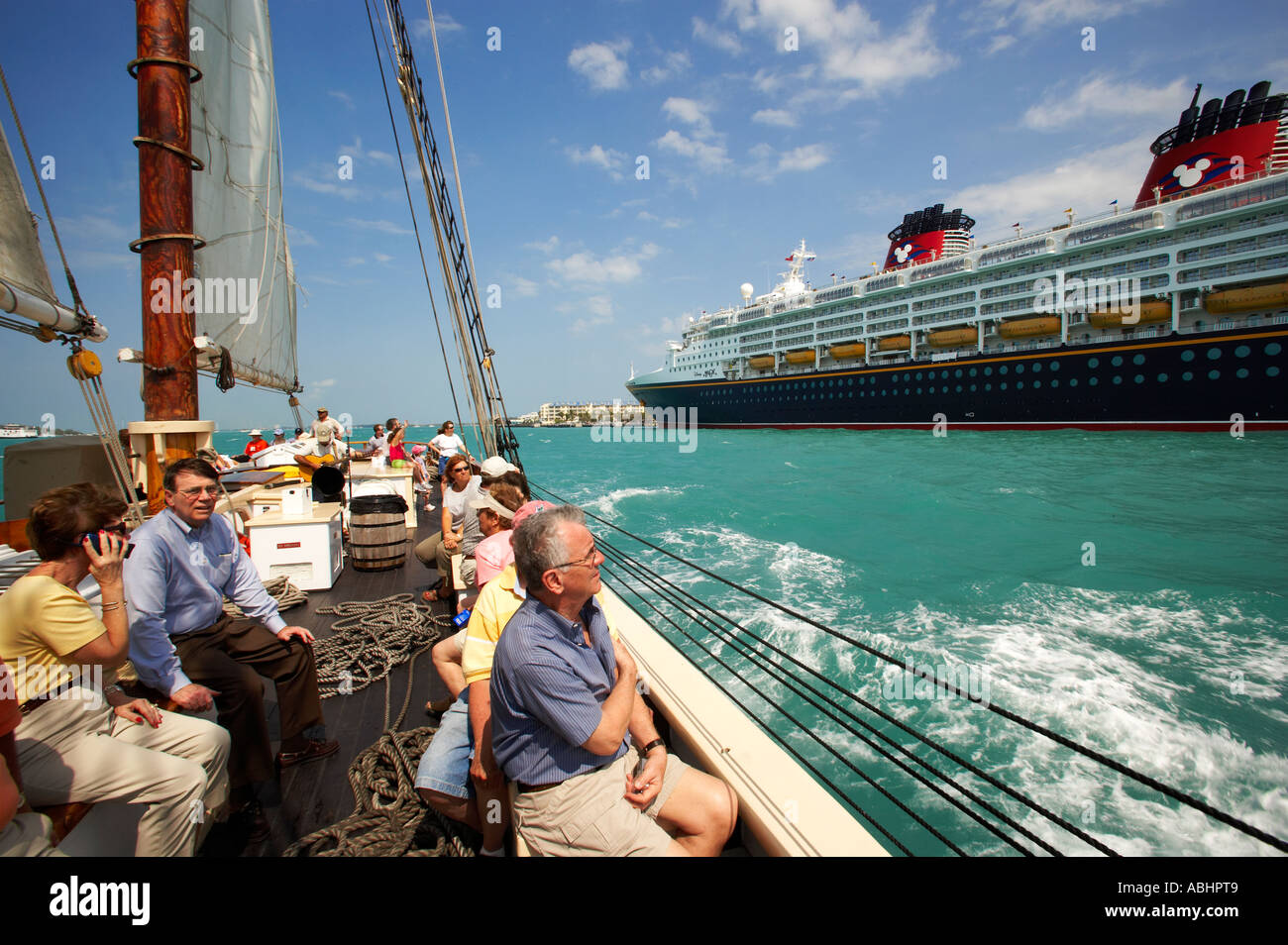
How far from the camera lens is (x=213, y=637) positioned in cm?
231

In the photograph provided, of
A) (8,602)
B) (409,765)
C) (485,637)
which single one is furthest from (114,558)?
(409,765)

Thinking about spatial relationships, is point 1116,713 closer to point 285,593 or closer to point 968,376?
point 285,593

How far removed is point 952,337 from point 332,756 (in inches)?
1436

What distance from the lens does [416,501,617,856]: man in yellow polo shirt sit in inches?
70.9

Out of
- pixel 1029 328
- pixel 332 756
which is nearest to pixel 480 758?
pixel 332 756

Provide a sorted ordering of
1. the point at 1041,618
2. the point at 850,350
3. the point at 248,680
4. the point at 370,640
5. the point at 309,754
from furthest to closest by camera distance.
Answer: the point at 850,350 < the point at 1041,618 < the point at 370,640 < the point at 309,754 < the point at 248,680

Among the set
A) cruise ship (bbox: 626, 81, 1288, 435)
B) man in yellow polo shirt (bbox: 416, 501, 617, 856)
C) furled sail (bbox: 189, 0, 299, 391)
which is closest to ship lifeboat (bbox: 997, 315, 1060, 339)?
cruise ship (bbox: 626, 81, 1288, 435)

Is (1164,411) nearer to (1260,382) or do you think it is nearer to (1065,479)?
(1260,382)

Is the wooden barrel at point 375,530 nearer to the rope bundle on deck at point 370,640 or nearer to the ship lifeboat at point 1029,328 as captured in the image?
the rope bundle on deck at point 370,640

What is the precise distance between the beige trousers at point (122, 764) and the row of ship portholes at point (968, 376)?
109 feet

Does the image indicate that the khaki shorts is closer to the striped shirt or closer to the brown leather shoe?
the striped shirt

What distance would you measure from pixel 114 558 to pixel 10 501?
3331 mm

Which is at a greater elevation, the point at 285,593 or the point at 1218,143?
the point at 1218,143

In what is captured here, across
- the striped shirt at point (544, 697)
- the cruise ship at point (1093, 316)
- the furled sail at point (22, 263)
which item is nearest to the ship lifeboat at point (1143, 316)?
the cruise ship at point (1093, 316)
